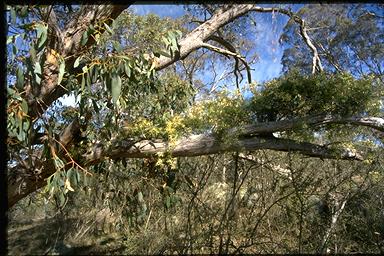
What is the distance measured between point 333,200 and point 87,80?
116 inches

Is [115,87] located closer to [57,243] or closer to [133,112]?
[57,243]

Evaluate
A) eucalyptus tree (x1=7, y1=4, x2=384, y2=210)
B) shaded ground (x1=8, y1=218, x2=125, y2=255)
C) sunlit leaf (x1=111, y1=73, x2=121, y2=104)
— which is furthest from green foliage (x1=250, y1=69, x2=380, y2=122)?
shaded ground (x1=8, y1=218, x2=125, y2=255)

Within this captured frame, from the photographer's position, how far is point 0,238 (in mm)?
1627

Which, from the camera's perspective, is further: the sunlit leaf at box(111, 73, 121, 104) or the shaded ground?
the sunlit leaf at box(111, 73, 121, 104)

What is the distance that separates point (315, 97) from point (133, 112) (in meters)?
1.70

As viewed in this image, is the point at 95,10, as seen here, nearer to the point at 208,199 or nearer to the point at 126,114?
the point at 126,114

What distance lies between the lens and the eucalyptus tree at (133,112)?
2652mm

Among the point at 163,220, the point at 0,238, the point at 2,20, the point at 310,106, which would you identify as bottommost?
the point at 163,220

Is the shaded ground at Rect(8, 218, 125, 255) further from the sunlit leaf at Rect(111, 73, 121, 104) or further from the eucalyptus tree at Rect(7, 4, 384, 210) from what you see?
the sunlit leaf at Rect(111, 73, 121, 104)

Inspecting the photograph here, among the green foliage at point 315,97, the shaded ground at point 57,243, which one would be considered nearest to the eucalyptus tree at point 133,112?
the green foliage at point 315,97

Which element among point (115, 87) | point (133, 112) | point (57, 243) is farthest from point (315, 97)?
point (57, 243)

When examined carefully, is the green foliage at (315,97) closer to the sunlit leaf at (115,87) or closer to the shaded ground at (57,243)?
the sunlit leaf at (115,87)

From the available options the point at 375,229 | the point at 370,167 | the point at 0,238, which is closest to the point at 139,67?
the point at 0,238

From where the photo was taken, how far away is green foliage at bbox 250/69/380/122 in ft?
11.0
